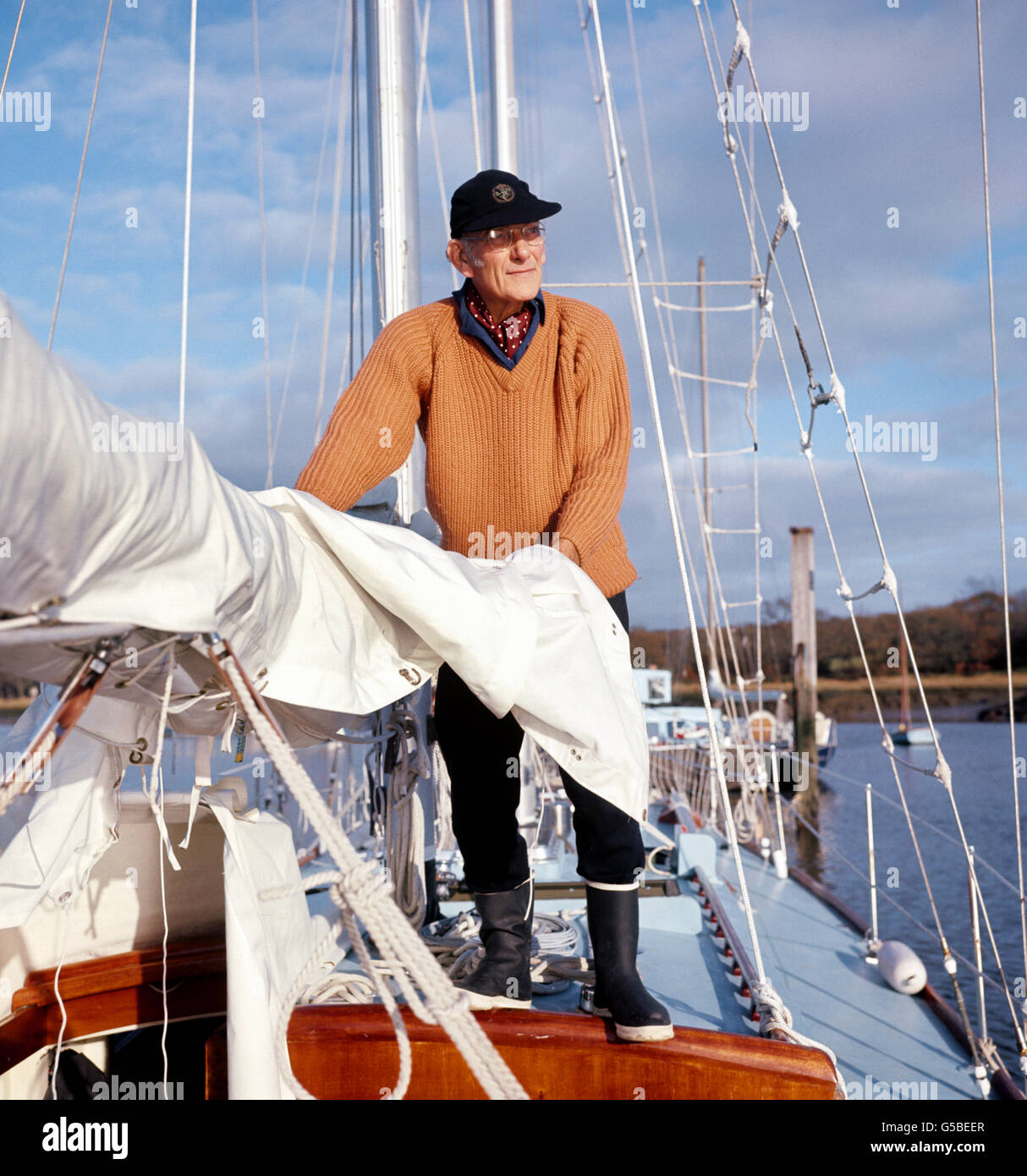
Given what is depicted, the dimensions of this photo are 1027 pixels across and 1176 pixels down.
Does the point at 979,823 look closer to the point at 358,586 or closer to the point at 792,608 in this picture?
the point at 792,608

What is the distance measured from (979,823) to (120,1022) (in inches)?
749

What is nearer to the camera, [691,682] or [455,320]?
[455,320]

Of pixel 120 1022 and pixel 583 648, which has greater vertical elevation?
pixel 583 648

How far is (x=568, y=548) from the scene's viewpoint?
1.88 m

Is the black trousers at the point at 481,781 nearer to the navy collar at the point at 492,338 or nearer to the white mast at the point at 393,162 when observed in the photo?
the navy collar at the point at 492,338

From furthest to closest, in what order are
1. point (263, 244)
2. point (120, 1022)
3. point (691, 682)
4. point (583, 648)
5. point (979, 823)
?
point (691, 682) → point (979, 823) → point (263, 244) → point (120, 1022) → point (583, 648)

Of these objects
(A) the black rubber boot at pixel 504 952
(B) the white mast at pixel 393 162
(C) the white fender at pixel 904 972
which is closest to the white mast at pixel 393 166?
(B) the white mast at pixel 393 162

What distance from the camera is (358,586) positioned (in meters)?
1.44

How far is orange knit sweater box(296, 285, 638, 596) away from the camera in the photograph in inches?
79.4

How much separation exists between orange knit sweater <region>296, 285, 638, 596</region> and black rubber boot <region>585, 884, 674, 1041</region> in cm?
59

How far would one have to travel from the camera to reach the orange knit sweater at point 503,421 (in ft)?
6.62

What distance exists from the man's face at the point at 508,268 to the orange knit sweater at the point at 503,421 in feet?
0.31

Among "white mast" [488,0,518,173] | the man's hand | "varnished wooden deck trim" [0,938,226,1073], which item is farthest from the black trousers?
"white mast" [488,0,518,173]
